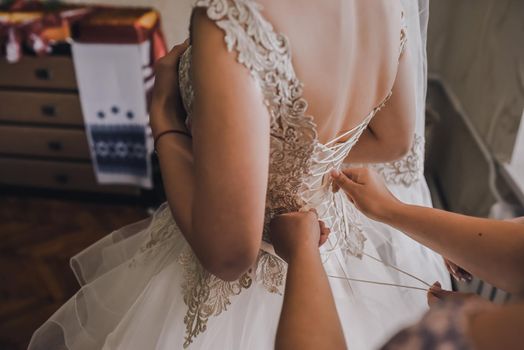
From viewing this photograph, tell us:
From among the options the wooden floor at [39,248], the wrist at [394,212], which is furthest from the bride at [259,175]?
the wooden floor at [39,248]

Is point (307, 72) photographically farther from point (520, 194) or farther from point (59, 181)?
point (59, 181)

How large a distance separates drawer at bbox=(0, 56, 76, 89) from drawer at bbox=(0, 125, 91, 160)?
0.75 ft

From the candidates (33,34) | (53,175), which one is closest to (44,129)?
(53,175)

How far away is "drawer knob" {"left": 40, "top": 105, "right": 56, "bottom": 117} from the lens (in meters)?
2.21

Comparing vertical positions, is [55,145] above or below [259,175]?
below

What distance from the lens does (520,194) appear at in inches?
54.0

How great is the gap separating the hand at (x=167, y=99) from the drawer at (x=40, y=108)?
1557 mm

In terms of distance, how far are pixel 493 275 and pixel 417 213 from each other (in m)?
0.16

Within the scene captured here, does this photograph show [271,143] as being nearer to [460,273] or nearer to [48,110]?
[460,273]

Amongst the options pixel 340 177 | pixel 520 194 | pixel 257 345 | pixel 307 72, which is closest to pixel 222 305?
pixel 257 345

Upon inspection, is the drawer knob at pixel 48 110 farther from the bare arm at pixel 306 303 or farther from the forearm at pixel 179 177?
the bare arm at pixel 306 303

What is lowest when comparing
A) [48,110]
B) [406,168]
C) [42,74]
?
[48,110]

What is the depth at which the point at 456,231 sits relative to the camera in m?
0.73

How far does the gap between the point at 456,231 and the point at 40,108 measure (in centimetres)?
204
